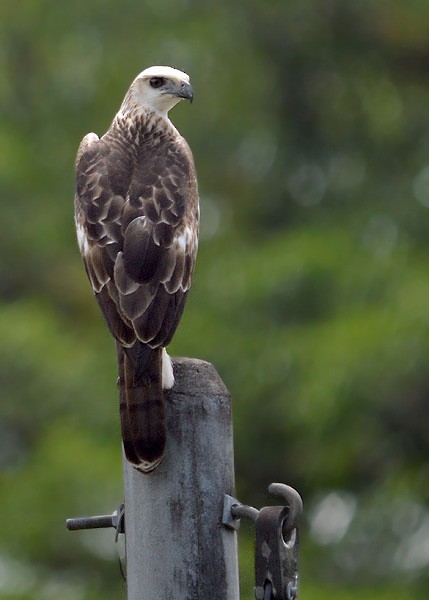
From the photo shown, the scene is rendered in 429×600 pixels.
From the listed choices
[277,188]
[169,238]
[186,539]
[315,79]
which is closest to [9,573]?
[277,188]

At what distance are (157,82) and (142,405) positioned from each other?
225cm

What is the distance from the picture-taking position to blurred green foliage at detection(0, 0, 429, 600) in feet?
31.1

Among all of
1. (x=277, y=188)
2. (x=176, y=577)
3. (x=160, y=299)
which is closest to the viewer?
(x=176, y=577)

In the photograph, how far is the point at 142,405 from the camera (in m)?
4.20

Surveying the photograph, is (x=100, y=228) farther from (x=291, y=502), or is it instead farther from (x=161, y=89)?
(x=291, y=502)

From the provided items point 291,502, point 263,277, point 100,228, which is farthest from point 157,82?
point 263,277

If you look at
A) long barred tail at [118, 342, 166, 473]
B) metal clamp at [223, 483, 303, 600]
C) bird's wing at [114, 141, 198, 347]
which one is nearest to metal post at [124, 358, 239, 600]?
long barred tail at [118, 342, 166, 473]

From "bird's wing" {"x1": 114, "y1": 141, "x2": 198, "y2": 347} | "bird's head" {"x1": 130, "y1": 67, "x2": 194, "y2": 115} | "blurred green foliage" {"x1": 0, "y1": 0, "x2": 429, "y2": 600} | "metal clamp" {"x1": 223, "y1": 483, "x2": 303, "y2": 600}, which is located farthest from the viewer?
"blurred green foliage" {"x1": 0, "y1": 0, "x2": 429, "y2": 600}

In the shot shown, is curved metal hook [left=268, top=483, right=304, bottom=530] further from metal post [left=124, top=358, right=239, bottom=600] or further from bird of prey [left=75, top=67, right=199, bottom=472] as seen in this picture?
bird of prey [left=75, top=67, right=199, bottom=472]

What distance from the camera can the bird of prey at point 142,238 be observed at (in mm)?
4254

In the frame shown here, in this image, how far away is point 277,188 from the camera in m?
11.8

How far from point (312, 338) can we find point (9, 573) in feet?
7.28

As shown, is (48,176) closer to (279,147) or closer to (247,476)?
(279,147)

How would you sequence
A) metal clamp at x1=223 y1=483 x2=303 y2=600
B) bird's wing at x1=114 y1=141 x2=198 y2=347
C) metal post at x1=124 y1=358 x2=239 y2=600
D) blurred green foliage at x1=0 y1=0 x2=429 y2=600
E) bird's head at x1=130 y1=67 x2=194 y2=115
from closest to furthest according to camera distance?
metal clamp at x1=223 y1=483 x2=303 y2=600, metal post at x1=124 y1=358 x2=239 y2=600, bird's wing at x1=114 y1=141 x2=198 y2=347, bird's head at x1=130 y1=67 x2=194 y2=115, blurred green foliage at x1=0 y1=0 x2=429 y2=600
